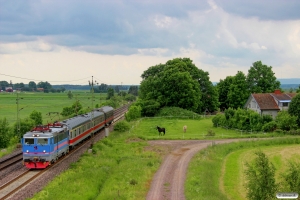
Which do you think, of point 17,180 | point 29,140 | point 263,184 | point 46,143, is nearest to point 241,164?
point 263,184

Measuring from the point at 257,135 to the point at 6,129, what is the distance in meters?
35.6

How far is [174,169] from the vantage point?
30047 mm

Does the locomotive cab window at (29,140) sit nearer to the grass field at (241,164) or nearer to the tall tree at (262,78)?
the grass field at (241,164)

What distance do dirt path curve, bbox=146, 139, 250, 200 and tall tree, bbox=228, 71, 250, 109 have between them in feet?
133

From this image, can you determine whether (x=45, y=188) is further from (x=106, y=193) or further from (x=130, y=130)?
(x=130, y=130)

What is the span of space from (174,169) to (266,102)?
4558cm

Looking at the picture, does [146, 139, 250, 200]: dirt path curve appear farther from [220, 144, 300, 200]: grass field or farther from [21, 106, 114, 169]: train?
[21, 106, 114, 169]: train

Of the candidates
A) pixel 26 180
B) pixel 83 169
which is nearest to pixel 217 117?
pixel 83 169

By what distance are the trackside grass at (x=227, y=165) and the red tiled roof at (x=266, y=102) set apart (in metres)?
23.5

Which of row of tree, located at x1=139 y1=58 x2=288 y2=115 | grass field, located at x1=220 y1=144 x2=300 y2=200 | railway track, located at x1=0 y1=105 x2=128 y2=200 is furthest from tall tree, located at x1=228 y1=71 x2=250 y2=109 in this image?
railway track, located at x1=0 y1=105 x2=128 y2=200

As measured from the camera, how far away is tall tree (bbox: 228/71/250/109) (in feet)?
281

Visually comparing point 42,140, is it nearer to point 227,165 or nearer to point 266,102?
point 227,165

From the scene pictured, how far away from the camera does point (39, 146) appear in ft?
98.0

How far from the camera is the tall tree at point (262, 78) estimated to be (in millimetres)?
86812
